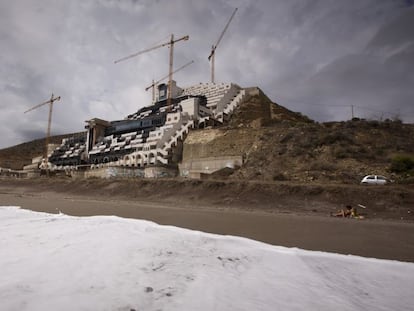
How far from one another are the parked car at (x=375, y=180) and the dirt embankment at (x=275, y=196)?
1863mm

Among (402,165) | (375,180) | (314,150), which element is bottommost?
(375,180)

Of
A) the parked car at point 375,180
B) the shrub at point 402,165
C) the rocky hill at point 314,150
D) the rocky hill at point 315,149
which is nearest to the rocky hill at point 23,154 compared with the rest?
the rocky hill at point 314,150

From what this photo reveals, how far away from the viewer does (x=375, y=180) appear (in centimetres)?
1545

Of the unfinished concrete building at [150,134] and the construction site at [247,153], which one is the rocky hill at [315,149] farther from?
the unfinished concrete building at [150,134]

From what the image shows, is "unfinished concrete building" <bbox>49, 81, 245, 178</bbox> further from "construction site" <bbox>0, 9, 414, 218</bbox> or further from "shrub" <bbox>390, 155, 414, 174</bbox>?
"shrub" <bbox>390, 155, 414, 174</bbox>

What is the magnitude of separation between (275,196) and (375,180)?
6767mm

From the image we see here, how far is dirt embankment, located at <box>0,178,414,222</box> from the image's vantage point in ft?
37.9

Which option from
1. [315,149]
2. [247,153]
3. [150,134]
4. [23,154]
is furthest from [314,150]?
[23,154]

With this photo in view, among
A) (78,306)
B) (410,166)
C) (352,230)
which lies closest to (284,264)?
Answer: (78,306)

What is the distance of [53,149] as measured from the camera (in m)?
55.7

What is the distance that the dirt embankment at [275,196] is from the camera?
1154cm

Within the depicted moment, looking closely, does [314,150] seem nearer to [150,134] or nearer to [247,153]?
[247,153]

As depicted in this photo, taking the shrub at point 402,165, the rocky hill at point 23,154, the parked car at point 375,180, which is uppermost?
the rocky hill at point 23,154

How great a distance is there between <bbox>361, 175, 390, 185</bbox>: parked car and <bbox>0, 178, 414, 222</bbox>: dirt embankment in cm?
186
